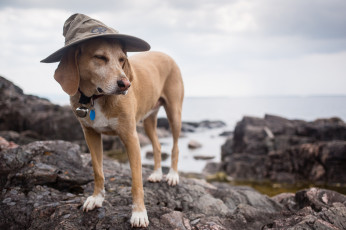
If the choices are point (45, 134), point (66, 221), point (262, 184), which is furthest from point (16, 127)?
point (66, 221)

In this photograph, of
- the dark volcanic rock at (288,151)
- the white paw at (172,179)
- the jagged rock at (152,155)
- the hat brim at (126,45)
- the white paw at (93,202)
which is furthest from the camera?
the jagged rock at (152,155)

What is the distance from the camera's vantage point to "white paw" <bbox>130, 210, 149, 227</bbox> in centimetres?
334

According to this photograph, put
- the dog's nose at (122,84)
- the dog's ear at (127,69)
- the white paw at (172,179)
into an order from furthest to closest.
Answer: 1. the white paw at (172,179)
2. the dog's ear at (127,69)
3. the dog's nose at (122,84)

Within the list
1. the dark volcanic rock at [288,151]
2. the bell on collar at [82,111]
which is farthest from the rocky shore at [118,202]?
the dark volcanic rock at [288,151]

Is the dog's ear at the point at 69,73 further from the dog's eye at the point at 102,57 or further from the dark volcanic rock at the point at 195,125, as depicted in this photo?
the dark volcanic rock at the point at 195,125

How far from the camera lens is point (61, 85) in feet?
10.2

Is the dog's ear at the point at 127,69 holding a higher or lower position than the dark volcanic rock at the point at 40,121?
higher

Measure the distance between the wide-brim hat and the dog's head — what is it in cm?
11

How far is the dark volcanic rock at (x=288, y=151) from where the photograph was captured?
35.1ft

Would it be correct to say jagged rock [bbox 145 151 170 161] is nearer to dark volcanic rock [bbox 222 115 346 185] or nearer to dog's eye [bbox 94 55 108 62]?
dark volcanic rock [bbox 222 115 346 185]

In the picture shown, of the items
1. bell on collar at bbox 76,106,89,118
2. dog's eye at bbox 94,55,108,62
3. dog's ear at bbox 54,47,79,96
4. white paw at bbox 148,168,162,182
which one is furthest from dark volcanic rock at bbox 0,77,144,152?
dog's eye at bbox 94,55,108,62

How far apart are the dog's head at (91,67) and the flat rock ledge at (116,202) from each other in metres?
1.61

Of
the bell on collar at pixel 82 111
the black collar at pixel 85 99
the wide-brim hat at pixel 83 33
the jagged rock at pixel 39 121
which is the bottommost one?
the jagged rock at pixel 39 121

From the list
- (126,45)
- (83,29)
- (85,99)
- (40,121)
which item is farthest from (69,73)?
(40,121)
